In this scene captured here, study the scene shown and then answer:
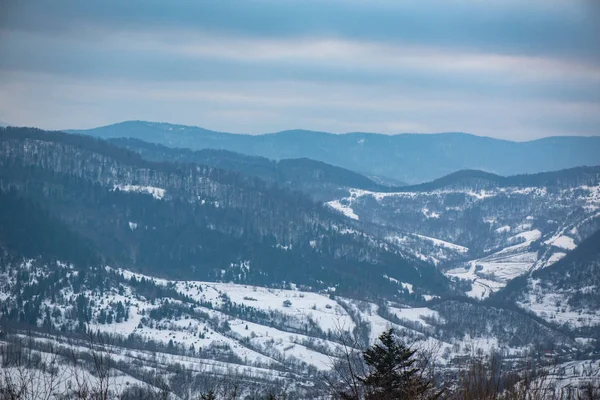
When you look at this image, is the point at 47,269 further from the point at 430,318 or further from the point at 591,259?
the point at 591,259

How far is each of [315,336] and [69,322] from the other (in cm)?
4232

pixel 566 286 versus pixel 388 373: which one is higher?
pixel 388 373

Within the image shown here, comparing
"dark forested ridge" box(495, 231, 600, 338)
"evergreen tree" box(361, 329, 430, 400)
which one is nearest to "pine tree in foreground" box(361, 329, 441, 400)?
"evergreen tree" box(361, 329, 430, 400)

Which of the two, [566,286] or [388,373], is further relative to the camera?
[566,286]

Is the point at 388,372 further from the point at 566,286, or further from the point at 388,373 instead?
the point at 566,286

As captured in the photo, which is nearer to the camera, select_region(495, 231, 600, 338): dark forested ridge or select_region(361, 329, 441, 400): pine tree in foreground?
select_region(361, 329, 441, 400): pine tree in foreground

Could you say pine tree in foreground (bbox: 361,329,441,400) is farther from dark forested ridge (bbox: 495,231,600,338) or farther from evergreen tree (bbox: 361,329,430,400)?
dark forested ridge (bbox: 495,231,600,338)

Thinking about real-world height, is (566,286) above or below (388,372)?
below

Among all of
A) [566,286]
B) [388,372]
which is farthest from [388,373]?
[566,286]

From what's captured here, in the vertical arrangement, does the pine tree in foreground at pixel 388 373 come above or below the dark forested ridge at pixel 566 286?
above

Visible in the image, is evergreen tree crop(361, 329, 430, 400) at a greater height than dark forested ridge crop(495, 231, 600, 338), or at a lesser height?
greater

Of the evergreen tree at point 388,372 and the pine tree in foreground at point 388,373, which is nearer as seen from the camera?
the pine tree in foreground at point 388,373

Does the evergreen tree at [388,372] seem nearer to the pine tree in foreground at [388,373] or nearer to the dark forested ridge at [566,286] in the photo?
the pine tree in foreground at [388,373]

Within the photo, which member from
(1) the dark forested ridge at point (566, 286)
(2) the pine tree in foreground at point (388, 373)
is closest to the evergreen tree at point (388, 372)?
(2) the pine tree in foreground at point (388, 373)
